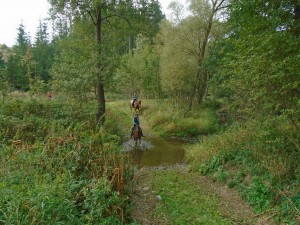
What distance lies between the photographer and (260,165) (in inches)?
236

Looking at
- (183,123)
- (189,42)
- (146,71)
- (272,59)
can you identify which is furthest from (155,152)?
(146,71)

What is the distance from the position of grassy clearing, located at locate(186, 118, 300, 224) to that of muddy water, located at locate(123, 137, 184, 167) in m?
1.45

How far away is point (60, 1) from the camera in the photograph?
408 inches

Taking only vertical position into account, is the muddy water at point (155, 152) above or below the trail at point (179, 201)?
below

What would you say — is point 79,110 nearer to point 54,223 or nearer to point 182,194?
point 182,194

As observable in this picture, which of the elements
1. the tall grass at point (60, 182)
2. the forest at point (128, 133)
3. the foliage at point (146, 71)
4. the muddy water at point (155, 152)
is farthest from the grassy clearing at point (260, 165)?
the foliage at point (146, 71)

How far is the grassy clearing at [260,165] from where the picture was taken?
482 centimetres

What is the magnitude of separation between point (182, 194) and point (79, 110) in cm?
610

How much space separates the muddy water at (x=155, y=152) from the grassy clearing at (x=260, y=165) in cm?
145

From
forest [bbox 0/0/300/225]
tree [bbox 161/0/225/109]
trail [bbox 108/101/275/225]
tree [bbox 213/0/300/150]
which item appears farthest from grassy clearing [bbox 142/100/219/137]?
tree [bbox 213/0/300/150]

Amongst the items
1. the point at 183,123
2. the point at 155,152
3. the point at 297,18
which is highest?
the point at 297,18

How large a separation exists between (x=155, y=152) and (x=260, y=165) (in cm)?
536

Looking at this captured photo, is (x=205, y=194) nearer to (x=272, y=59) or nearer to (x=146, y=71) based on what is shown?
(x=272, y=59)

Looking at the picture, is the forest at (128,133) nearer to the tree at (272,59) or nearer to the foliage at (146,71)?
the tree at (272,59)
